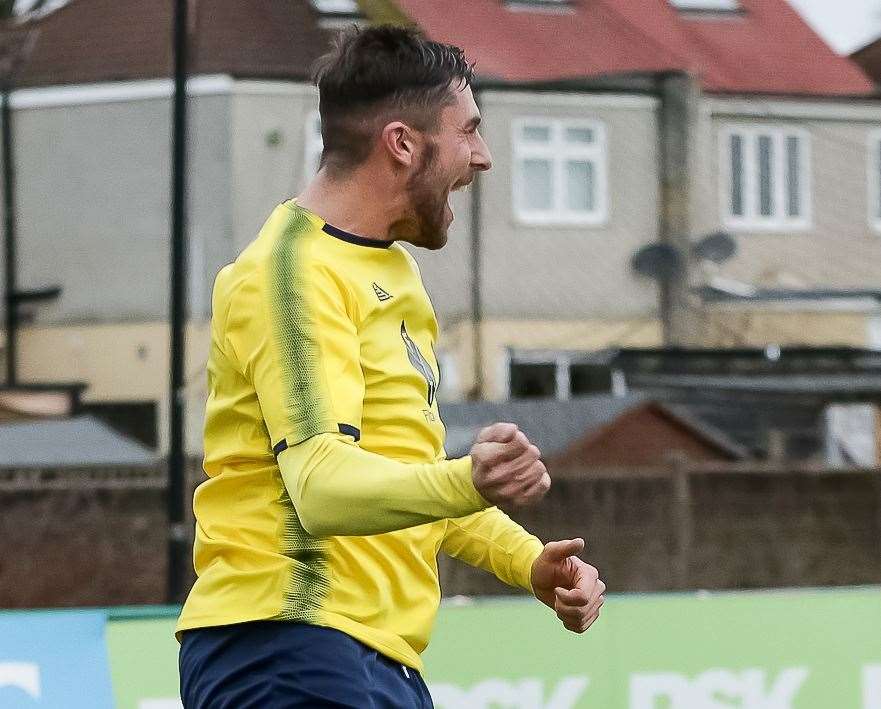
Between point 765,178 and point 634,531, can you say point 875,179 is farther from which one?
point 634,531

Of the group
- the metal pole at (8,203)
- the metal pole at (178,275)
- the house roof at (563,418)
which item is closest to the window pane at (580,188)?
the house roof at (563,418)

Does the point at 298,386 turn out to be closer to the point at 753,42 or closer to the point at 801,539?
the point at 801,539

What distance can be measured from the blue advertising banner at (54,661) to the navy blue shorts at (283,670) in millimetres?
1810

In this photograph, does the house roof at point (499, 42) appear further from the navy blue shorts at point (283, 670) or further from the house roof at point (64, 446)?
the navy blue shorts at point (283, 670)

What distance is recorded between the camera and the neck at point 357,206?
2.14 m

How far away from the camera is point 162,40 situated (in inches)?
442

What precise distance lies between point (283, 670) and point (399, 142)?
2.06 ft

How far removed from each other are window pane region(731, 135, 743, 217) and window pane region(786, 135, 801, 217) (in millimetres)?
338

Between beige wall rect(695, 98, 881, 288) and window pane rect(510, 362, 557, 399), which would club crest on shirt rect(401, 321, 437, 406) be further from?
beige wall rect(695, 98, 881, 288)

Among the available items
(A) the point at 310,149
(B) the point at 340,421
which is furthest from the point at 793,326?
(B) the point at 340,421

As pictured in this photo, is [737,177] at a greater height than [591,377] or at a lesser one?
greater

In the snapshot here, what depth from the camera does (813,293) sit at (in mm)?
Result: 11766

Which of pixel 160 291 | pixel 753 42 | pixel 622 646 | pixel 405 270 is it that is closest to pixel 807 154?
pixel 753 42

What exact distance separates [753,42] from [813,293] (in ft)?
5.66
